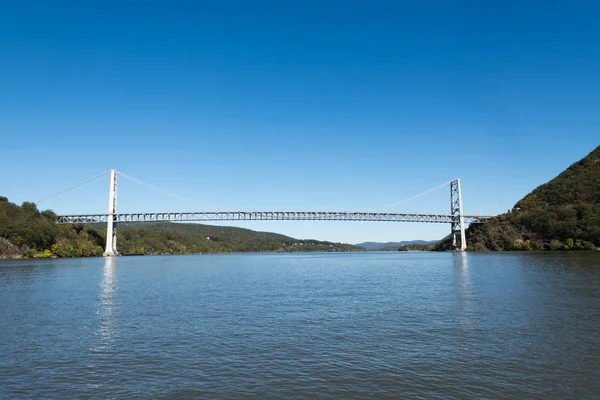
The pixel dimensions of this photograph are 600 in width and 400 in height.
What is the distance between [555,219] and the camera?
96.2 m

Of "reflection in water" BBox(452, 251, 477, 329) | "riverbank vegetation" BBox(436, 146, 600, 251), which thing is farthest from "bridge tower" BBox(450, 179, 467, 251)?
"reflection in water" BBox(452, 251, 477, 329)

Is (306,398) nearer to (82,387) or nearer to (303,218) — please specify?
(82,387)

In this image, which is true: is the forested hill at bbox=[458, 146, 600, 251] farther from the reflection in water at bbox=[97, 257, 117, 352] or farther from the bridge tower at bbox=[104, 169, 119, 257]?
the bridge tower at bbox=[104, 169, 119, 257]

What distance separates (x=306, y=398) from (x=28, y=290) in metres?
26.2

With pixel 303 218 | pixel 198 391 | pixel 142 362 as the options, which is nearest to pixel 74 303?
pixel 142 362

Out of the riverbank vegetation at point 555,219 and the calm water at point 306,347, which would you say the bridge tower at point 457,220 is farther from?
the calm water at point 306,347

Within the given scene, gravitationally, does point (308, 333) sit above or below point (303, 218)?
below

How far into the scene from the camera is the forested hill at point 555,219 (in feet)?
291

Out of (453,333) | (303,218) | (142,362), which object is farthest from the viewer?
(303,218)

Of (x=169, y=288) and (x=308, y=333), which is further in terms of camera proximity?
(x=169, y=288)

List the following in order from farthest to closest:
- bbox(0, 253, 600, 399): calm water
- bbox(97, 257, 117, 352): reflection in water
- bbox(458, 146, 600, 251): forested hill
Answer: bbox(458, 146, 600, 251): forested hill → bbox(97, 257, 117, 352): reflection in water → bbox(0, 253, 600, 399): calm water

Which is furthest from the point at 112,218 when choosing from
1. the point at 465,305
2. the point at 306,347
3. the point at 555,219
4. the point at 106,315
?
the point at 555,219

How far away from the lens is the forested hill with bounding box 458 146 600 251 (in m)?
88.7

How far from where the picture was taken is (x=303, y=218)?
383ft
